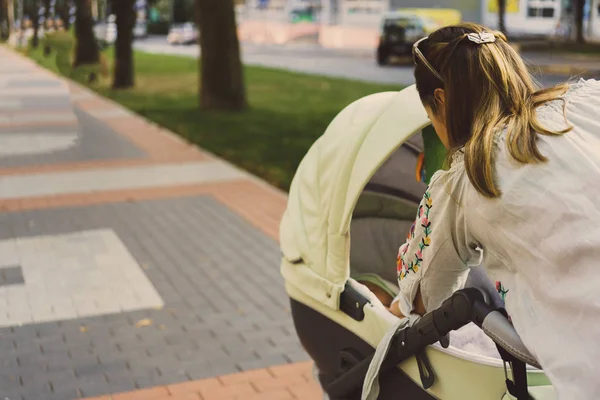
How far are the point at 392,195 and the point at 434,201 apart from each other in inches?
67.7

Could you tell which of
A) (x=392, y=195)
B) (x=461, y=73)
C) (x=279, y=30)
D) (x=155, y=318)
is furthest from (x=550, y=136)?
(x=279, y=30)

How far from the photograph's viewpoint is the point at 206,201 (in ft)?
28.0

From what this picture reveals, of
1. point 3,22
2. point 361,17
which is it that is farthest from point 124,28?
point 3,22

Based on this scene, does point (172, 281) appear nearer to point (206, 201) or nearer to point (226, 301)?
point (226, 301)

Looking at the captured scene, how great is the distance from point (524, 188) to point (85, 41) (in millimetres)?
24589

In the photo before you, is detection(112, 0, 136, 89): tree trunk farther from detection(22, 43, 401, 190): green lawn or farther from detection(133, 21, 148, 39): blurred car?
detection(133, 21, 148, 39): blurred car

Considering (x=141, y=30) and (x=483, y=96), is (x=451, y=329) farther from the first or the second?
(x=141, y=30)

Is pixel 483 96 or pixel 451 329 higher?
pixel 483 96

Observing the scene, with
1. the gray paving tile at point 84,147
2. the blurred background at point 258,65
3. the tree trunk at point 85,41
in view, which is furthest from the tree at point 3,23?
the gray paving tile at point 84,147

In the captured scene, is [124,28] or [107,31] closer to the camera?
[124,28]

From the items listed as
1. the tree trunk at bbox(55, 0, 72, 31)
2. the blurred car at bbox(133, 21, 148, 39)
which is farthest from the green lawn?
the blurred car at bbox(133, 21, 148, 39)

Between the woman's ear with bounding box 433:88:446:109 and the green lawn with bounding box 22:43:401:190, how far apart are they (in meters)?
6.86

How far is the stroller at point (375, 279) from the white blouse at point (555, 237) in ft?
0.51

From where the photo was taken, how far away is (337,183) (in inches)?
128
